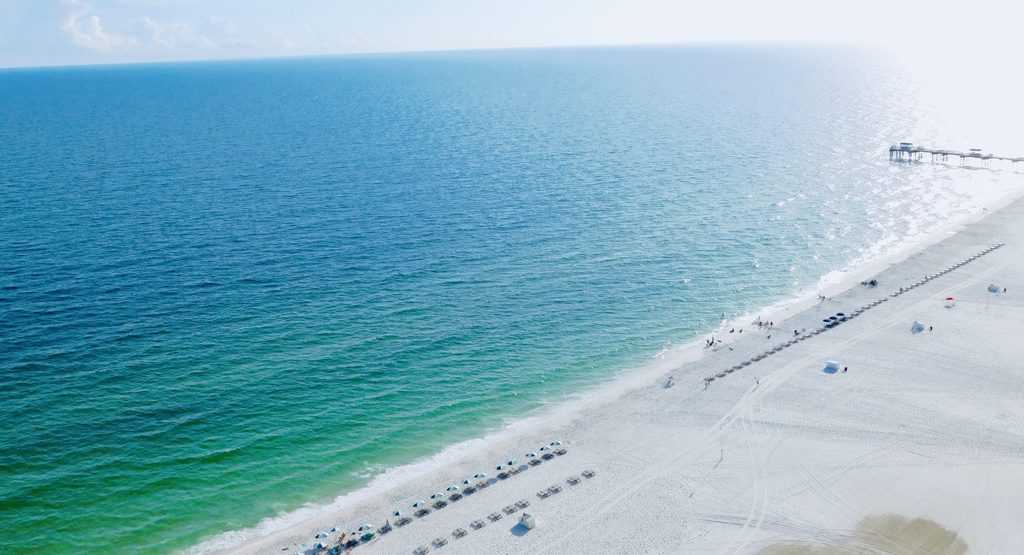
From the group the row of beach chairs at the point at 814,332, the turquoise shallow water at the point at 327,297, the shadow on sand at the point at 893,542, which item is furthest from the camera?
the row of beach chairs at the point at 814,332

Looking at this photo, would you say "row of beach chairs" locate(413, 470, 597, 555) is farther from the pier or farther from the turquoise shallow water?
the pier

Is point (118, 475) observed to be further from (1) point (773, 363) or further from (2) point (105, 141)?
(2) point (105, 141)

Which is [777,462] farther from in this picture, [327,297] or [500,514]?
[327,297]

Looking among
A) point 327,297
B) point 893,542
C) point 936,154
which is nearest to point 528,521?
point 893,542

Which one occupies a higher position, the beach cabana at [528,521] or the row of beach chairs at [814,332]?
the row of beach chairs at [814,332]

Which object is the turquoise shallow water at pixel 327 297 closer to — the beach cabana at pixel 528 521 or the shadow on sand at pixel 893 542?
the beach cabana at pixel 528 521

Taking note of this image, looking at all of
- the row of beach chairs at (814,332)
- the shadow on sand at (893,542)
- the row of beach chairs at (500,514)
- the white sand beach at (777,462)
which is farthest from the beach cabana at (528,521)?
the row of beach chairs at (814,332)

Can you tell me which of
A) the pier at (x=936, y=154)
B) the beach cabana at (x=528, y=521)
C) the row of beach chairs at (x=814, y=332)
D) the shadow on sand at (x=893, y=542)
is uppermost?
the pier at (x=936, y=154)
